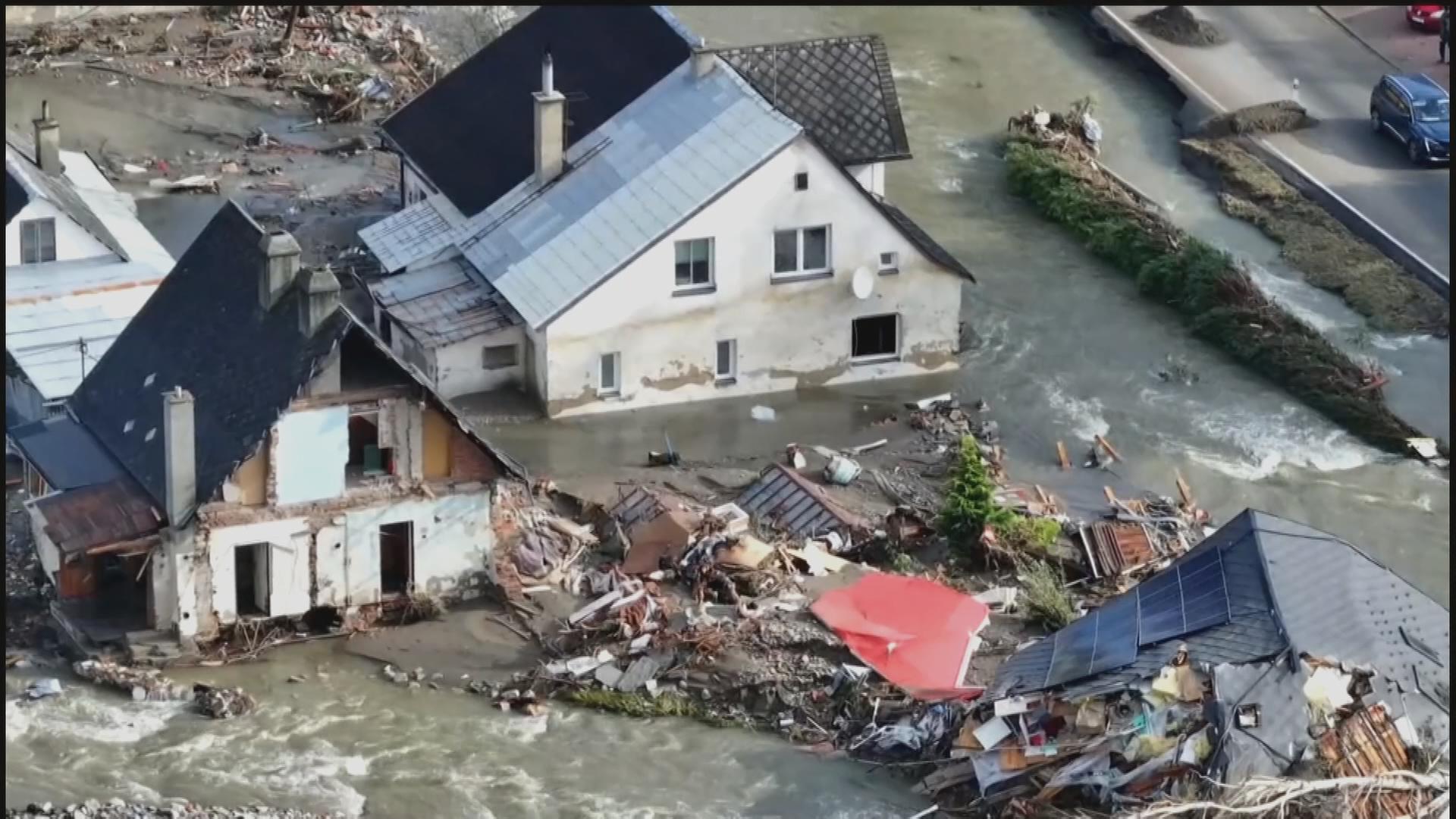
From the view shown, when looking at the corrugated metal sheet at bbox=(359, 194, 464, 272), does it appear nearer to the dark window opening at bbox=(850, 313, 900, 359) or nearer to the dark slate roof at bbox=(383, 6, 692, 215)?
the dark slate roof at bbox=(383, 6, 692, 215)

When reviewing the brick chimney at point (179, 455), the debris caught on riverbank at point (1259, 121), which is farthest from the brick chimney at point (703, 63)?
the debris caught on riverbank at point (1259, 121)

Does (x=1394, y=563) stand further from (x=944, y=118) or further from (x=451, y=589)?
(x=944, y=118)

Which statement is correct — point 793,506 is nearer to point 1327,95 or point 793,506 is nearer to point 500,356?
point 500,356

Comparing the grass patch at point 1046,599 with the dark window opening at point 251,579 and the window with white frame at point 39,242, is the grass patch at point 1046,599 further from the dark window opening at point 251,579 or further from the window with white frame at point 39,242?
the window with white frame at point 39,242

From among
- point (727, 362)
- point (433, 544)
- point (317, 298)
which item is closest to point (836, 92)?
point (727, 362)

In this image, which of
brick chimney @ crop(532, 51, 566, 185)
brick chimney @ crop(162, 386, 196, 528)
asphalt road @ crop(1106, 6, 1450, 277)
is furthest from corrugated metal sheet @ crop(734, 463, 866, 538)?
asphalt road @ crop(1106, 6, 1450, 277)

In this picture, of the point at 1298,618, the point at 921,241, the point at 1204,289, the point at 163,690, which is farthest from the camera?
the point at 1204,289

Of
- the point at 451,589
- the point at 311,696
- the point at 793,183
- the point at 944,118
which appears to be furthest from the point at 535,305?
the point at 944,118
